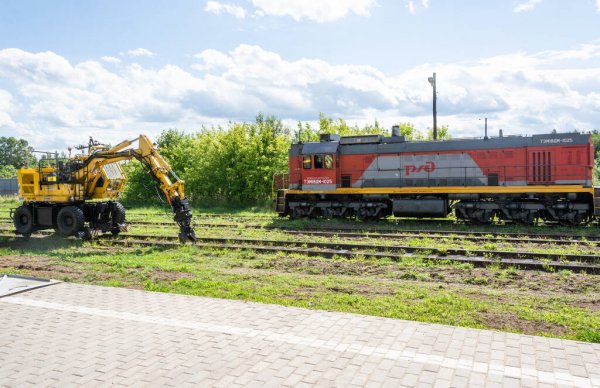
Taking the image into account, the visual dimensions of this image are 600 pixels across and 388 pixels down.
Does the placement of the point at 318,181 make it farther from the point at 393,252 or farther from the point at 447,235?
the point at 393,252

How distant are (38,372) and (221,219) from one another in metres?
19.1

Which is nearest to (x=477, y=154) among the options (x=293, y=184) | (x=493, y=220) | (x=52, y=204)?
(x=493, y=220)

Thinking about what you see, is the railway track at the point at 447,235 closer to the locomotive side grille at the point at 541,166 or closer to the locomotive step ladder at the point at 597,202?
the locomotive step ladder at the point at 597,202

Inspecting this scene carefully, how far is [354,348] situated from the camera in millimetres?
6004

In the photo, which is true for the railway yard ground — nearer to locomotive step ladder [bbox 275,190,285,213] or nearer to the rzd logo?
the rzd logo

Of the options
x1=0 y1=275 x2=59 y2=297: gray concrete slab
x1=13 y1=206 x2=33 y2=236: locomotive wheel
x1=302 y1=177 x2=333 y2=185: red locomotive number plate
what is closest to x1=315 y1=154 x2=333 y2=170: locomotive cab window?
x1=302 y1=177 x2=333 y2=185: red locomotive number plate

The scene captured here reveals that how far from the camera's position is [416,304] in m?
8.09

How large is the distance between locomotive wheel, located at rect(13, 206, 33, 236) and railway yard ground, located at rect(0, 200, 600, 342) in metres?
0.40

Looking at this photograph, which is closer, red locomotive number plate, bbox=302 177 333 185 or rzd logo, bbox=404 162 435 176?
rzd logo, bbox=404 162 435 176

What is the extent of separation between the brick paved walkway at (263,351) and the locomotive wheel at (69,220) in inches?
351

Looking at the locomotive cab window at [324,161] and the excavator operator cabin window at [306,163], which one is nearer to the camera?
the locomotive cab window at [324,161]

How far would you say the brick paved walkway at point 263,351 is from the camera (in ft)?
17.1

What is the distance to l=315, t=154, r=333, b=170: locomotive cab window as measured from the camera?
22.2 metres

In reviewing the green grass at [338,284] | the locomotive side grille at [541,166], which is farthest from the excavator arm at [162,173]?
the locomotive side grille at [541,166]
